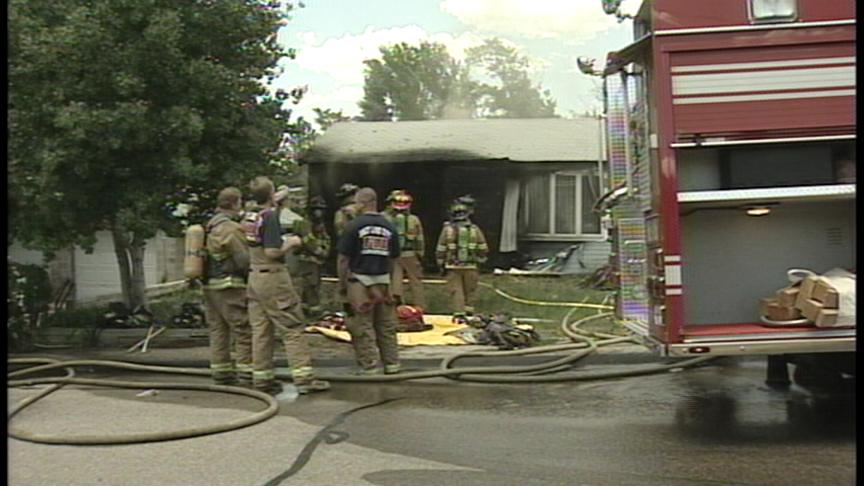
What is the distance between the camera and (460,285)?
43.7 ft

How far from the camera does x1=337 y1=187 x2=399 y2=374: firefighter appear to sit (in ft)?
26.8

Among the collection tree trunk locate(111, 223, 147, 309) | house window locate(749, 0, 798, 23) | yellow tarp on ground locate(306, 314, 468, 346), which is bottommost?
yellow tarp on ground locate(306, 314, 468, 346)

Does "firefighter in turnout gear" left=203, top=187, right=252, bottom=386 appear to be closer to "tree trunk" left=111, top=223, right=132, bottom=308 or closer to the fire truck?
the fire truck

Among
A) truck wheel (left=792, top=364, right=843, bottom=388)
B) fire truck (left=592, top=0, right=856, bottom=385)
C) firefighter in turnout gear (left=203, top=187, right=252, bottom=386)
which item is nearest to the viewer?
fire truck (left=592, top=0, right=856, bottom=385)

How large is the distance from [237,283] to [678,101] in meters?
3.90

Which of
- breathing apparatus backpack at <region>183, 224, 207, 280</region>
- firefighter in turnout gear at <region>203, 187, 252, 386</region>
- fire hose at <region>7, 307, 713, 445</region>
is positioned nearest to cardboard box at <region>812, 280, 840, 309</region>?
fire hose at <region>7, 307, 713, 445</region>

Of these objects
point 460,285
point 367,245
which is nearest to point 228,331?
point 367,245

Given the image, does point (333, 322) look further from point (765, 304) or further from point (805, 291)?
point (805, 291)

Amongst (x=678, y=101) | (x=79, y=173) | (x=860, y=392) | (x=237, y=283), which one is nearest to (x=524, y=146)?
Result: (x=79, y=173)

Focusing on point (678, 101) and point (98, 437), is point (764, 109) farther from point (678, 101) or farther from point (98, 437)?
point (98, 437)

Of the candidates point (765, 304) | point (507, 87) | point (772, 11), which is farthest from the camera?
point (507, 87)

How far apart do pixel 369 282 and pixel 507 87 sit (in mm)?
25131

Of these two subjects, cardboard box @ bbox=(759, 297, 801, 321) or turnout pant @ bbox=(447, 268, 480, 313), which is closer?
cardboard box @ bbox=(759, 297, 801, 321)

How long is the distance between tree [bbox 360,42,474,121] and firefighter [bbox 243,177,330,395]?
25645mm
